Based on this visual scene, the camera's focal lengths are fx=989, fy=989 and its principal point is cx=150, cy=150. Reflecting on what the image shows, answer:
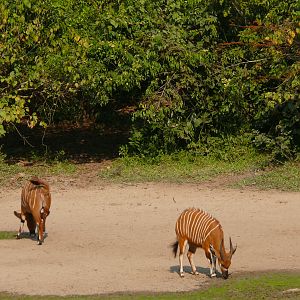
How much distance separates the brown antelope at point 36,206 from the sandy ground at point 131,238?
29 cm

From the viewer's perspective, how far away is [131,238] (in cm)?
1543

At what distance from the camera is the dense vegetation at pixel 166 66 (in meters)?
20.3

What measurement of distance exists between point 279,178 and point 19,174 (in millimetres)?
5260

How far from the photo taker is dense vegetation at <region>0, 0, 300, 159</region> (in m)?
20.3

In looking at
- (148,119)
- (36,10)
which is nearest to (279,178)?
(148,119)

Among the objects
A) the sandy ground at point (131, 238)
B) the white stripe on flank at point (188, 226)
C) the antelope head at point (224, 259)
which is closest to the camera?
the antelope head at point (224, 259)

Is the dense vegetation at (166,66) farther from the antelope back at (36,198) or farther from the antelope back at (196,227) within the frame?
the antelope back at (196,227)

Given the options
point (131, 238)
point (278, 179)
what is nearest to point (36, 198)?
point (131, 238)

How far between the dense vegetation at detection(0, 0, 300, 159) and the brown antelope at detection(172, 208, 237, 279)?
7228mm

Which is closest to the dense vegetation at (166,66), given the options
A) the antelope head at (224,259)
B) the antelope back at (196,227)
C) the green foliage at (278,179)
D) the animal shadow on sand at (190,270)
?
the green foliage at (278,179)

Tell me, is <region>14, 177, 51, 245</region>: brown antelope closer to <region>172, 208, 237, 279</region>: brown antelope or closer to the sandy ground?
the sandy ground

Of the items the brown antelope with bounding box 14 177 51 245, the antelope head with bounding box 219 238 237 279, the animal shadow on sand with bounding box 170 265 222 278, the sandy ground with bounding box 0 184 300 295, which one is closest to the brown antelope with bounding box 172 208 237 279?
the antelope head with bounding box 219 238 237 279

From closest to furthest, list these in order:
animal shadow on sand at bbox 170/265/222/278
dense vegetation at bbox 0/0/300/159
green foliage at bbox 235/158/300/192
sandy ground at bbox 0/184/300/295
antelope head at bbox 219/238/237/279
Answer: antelope head at bbox 219/238/237/279 → sandy ground at bbox 0/184/300/295 → animal shadow on sand at bbox 170/265/222/278 → green foliage at bbox 235/158/300/192 → dense vegetation at bbox 0/0/300/159

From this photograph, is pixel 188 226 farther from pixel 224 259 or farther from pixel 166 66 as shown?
pixel 166 66
